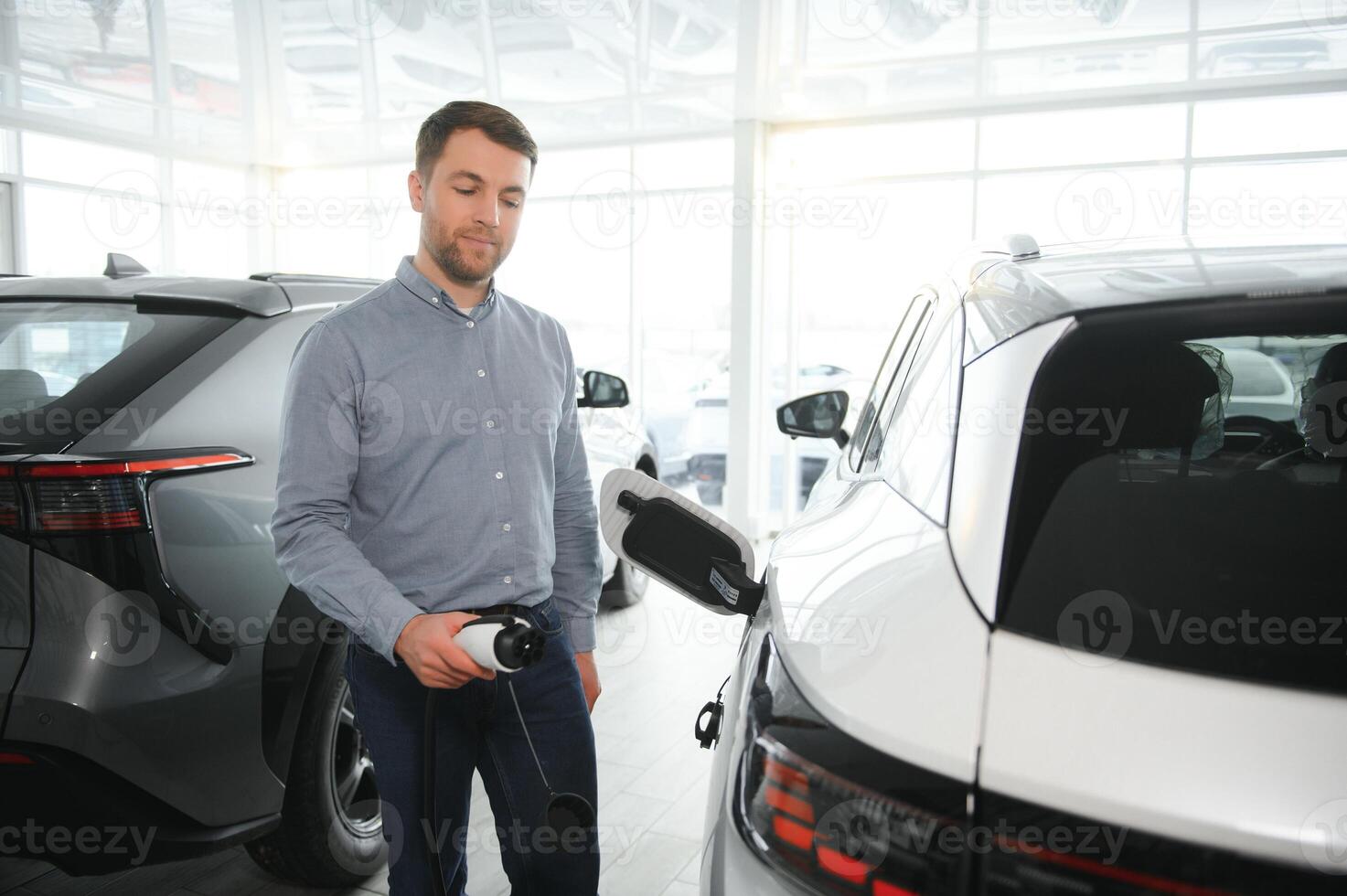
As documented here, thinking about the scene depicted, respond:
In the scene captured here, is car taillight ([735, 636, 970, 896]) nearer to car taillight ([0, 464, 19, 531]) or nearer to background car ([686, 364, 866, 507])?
car taillight ([0, 464, 19, 531])

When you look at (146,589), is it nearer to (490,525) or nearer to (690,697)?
(490,525)

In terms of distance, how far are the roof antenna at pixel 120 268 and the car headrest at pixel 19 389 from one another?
0.36 meters

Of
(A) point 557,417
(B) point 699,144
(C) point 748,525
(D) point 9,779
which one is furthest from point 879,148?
(D) point 9,779

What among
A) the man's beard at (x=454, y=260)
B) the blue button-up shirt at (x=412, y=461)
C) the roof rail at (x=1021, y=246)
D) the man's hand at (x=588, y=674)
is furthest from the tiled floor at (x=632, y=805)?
the roof rail at (x=1021, y=246)

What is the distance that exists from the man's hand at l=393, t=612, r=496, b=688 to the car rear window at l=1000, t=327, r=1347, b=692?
77cm

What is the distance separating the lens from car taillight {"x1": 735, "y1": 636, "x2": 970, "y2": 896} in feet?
2.86

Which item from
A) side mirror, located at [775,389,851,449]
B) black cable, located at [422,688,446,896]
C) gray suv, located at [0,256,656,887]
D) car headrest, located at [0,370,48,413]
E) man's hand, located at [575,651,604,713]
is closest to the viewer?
black cable, located at [422,688,446,896]

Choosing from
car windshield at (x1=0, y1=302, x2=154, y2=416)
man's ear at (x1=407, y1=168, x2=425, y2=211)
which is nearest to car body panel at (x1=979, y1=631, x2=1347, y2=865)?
man's ear at (x1=407, y1=168, x2=425, y2=211)

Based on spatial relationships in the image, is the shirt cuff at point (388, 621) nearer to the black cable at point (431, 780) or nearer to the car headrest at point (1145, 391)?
the black cable at point (431, 780)

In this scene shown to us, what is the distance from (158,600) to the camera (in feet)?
6.58

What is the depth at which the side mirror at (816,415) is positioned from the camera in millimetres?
3178

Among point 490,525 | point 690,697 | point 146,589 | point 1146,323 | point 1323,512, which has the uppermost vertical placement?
point 1146,323

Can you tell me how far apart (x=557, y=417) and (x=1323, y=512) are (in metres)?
1.23

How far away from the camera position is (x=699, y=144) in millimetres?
10039
